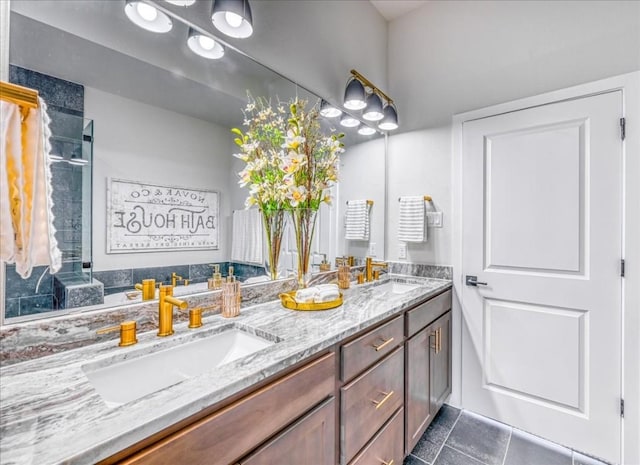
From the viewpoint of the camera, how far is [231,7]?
134cm

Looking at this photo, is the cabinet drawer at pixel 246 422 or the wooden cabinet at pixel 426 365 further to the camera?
the wooden cabinet at pixel 426 365

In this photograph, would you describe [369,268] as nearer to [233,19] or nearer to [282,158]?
[282,158]

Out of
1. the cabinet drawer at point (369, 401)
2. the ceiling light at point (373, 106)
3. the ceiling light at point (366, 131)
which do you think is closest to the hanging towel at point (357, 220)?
the ceiling light at point (366, 131)

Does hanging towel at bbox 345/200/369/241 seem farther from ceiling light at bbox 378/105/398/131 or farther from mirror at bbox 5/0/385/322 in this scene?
mirror at bbox 5/0/385/322

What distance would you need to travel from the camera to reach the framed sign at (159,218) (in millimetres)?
1083

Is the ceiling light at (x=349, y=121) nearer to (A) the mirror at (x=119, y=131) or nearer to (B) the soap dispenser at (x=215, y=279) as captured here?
(A) the mirror at (x=119, y=131)

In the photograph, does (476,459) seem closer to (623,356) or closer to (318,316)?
(623,356)

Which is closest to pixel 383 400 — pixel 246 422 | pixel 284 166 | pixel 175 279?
pixel 246 422

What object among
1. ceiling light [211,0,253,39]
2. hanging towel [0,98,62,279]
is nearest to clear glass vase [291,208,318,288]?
ceiling light [211,0,253,39]

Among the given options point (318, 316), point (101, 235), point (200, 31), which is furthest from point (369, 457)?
point (200, 31)

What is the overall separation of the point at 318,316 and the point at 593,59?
6.97 ft

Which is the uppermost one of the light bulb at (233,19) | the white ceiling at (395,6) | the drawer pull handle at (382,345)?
the white ceiling at (395,6)

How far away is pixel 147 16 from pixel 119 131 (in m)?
0.48

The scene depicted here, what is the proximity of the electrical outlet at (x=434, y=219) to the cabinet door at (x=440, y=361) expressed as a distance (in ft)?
2.11
